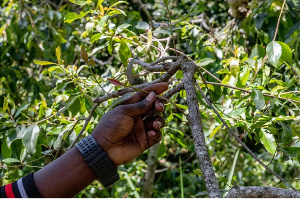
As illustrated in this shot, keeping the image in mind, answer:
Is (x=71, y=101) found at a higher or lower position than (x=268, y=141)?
higher

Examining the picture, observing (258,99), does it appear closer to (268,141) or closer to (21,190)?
(268,141)

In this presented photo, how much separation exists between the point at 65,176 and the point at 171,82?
51 centimetres

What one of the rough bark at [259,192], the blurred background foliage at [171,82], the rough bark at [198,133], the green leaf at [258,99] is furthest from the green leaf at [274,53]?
the rough bark at [259,192]

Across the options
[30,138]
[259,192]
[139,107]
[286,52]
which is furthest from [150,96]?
[30,138]

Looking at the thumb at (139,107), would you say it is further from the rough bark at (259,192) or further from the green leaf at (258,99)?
the rough bark at (259,192)

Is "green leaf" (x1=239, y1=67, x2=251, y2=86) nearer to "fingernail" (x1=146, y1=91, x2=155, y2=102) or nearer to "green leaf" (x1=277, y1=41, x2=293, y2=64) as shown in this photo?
"green leaf" (x1=277, y1=41, x2=293, y2=64)

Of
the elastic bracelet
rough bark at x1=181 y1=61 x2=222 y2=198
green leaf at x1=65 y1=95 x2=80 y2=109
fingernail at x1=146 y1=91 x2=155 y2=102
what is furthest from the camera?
green leaf at x1=65 y1=95 x2=80 y2=109

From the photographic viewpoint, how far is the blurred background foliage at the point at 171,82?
55.4 inches

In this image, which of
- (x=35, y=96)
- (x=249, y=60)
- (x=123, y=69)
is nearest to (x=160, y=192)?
(x=35, y=96)

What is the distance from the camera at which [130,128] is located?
1256 mm

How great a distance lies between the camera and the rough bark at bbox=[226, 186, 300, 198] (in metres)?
0.82

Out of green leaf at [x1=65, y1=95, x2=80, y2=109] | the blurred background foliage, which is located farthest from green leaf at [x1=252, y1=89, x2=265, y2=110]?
green leaf at [x1=65, y1=95, x2=80, y2=109]

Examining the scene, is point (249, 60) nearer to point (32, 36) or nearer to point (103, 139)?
point (103, 139)

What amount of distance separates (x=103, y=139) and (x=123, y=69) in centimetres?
62
